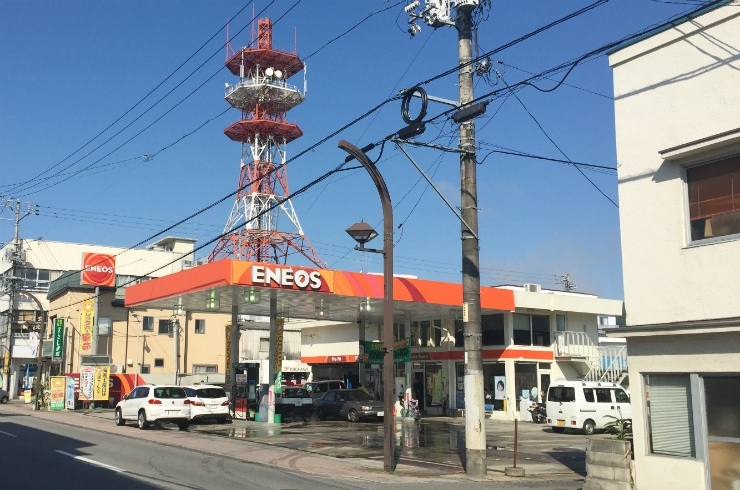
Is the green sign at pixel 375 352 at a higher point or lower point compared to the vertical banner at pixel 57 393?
higher

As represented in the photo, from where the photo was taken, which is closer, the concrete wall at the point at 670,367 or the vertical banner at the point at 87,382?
the concrete wall at the point at 670,367

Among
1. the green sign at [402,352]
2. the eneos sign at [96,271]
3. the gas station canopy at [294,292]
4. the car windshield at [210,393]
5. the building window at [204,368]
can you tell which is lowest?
the car windshield at [210,393]

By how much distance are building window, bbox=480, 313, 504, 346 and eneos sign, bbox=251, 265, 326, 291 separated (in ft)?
38.2

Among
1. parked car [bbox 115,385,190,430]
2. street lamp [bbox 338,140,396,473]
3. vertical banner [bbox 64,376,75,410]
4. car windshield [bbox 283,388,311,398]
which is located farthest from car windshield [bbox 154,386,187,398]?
vertical banner [bbox 64,376,75,410]

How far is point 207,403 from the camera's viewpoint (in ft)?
88.3

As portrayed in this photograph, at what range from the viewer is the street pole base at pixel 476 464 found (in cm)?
1474

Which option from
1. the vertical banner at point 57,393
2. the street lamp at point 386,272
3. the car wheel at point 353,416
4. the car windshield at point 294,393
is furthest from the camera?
the vertical banner at point 57,393

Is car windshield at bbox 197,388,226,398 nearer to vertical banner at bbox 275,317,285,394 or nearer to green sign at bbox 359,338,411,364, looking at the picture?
vertical banner at bbox 275,317,285,394

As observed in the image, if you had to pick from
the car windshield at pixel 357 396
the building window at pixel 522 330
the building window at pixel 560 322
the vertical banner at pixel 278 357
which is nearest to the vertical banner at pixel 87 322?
the vertical banner at pixel 278 357

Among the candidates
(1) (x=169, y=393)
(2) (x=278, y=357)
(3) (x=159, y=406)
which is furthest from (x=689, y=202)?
(2) (x=278, y=357)

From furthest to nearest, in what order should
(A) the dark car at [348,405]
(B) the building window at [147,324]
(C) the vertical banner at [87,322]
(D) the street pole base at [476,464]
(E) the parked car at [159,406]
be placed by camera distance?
(B) the building window at [147,324] < (C) the vertical banner at [87,322] < (A) the dark car at [348,405] < (E) the parked car at [159,406] < (D) the street pole base at [476,464]

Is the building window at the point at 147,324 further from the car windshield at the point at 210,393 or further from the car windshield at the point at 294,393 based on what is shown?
the car windshield at the point at 210,393

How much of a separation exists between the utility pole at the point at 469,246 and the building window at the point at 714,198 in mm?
4405

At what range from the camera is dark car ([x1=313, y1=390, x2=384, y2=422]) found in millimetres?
30734
